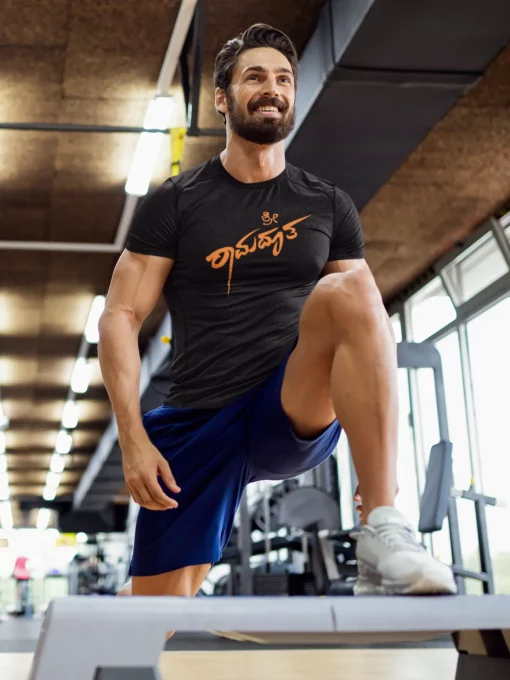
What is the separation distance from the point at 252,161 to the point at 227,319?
1.10ft

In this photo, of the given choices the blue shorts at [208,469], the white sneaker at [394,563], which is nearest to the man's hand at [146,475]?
the blue shorts at [208,469]

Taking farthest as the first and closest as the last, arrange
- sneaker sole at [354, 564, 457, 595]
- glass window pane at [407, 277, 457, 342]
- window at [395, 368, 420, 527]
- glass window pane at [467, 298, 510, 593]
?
window at [395, 368, 420, 527]
glass window pane at [407, 277, 457, 342]
glass window pane at [467, 298, 510, 593]
sneaker sole at [354, 564, 457, 595]

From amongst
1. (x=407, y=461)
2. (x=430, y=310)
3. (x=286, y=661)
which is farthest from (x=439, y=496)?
(x=407, y=461)

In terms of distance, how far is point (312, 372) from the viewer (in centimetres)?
141

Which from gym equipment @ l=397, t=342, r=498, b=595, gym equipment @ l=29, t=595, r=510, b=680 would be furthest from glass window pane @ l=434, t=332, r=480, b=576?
gym equipment @ l=29, t=595, r=510, b=680

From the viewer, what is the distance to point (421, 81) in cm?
347

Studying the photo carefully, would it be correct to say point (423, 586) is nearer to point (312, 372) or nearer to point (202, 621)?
point (202, 621)

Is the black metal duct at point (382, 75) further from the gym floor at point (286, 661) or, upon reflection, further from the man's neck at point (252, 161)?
the gym floor at point (286, 661)

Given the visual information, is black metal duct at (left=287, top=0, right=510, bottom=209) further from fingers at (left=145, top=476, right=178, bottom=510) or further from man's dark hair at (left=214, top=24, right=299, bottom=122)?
fingers at (left=145, top=476, right=178, bottom=510)

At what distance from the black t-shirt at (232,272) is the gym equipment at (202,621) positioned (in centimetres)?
73

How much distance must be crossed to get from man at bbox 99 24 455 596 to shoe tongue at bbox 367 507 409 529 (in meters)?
0.28

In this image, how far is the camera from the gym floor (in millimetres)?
2244

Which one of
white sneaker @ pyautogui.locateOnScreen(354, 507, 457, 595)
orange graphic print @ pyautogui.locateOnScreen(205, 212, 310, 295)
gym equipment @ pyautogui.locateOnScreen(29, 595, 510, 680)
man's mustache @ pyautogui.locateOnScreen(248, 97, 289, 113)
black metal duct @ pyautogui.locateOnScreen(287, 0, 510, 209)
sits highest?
black metal duct @ pyautogui.locateOnScreen(287, 0, 510, 209)

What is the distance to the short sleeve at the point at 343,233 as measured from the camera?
1.72m
